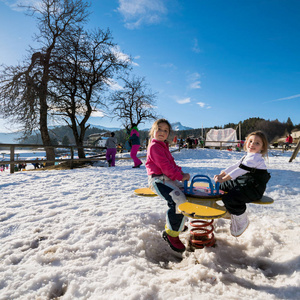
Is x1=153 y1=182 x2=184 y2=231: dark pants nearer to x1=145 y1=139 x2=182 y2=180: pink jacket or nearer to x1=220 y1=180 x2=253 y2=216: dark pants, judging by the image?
x1=145 y1=139 x2=182 y2=180: pink jacket

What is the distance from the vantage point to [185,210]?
2.04 meters

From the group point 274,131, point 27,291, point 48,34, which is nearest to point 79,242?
point 27,291

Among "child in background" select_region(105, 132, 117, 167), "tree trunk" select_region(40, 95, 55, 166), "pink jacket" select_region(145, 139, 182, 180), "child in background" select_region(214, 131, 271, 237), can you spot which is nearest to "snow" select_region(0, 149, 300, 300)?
"child in background" select_region(214, 131, 271, 237)

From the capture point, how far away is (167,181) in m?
2.57

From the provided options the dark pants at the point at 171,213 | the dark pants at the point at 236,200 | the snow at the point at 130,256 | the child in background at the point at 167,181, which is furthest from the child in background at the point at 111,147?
the dark pants at the point at 236,200

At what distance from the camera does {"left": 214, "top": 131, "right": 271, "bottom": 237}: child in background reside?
2.27m

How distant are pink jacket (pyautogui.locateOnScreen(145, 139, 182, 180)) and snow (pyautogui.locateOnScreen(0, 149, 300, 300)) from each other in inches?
37.3

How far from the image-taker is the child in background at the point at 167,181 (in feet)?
8.03

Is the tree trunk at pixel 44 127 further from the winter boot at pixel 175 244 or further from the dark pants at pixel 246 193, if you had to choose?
the dark pants at pixel 246 193

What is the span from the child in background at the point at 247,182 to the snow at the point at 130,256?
0.51 meters

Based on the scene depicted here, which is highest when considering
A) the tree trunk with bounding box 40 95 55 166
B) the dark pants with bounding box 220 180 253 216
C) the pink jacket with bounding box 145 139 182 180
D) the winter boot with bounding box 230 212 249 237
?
the tree trunk with bounding box 40 95 55 166

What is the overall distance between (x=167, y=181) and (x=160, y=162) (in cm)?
28

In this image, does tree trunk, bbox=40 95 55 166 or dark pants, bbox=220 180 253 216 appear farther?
tree trunk, bbox=40 95 55 166

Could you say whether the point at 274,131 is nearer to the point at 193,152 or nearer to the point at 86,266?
the point at 193,152
